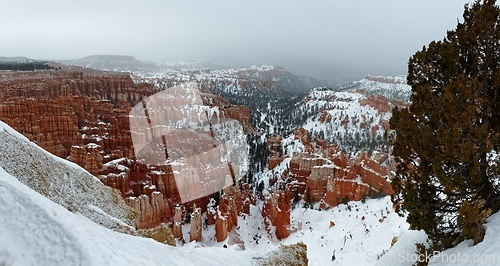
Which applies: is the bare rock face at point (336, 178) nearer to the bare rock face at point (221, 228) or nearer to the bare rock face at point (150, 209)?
the bare rock face at point (221, 228)

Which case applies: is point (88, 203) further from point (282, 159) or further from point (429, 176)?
point (282, 159)

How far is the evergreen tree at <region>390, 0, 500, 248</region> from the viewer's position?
7.45 m

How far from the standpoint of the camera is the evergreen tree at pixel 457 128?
24.4 feet

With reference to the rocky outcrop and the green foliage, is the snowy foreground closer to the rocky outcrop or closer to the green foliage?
the green foliage

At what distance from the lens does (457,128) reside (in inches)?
282

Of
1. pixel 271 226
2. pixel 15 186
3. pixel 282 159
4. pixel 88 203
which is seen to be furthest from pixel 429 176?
pixel 282 159

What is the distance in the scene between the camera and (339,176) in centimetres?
3503

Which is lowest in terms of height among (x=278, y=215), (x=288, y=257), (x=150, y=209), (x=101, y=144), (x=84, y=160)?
(x=278, y=215)

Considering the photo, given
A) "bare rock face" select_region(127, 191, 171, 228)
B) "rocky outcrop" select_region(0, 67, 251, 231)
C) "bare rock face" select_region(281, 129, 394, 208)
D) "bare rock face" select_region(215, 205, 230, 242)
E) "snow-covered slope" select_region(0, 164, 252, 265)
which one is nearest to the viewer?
"snow-covered slope" select_region(0, 164, 252, 265)

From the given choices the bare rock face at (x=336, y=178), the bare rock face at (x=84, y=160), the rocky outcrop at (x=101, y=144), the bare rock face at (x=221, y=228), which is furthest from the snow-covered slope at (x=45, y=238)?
the bare rock face at (x=336, y=178)

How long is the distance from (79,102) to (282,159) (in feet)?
101

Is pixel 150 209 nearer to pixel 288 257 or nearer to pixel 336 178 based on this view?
pixel 288 257

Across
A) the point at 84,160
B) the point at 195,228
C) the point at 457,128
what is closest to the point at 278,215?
the point at 195,228

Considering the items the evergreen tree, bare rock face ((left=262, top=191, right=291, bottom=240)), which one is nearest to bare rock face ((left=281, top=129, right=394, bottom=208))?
bare rock face ((left=262, top=191, right=291, bottom=240))
